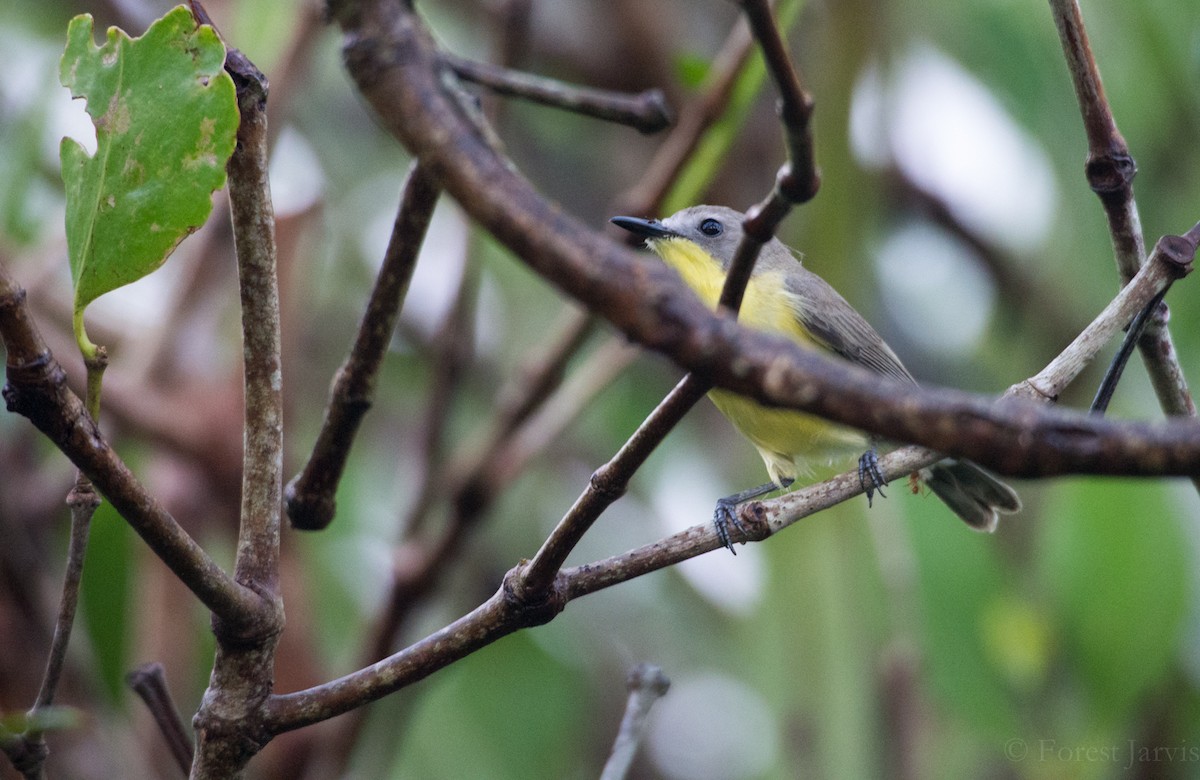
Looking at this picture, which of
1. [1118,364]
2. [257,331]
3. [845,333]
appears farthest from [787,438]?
[257,331]

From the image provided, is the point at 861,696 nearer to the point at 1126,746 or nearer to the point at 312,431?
the point at 1126,746

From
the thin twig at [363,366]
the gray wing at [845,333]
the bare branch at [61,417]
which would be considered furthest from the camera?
the gray wing at [845,333]

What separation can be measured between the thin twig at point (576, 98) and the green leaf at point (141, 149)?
0.23 metres

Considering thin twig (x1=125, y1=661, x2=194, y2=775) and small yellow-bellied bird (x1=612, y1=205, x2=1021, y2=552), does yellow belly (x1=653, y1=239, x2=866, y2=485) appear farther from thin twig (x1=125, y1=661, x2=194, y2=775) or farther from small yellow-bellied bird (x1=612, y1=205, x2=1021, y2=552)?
thin twig (x1=125, y1=661, x2=194, y2=775)

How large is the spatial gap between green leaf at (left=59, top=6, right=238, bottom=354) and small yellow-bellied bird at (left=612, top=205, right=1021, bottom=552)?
1860mm

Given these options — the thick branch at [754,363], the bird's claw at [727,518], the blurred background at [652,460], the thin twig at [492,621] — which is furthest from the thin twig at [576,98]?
the blurred background at [652,460]

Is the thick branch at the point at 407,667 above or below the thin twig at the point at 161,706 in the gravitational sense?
above

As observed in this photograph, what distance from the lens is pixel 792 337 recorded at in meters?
3.41

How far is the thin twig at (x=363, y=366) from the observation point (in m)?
1.27

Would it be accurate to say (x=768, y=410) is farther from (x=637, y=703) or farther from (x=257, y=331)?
(x=257, y=331)

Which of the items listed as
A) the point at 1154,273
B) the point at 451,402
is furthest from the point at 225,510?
the point at 1154,273

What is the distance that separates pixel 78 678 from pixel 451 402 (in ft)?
3.68

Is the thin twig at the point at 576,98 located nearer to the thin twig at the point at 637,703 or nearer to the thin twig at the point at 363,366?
the thin twig at the point at 363,366

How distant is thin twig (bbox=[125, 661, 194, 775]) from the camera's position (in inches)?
59.3
